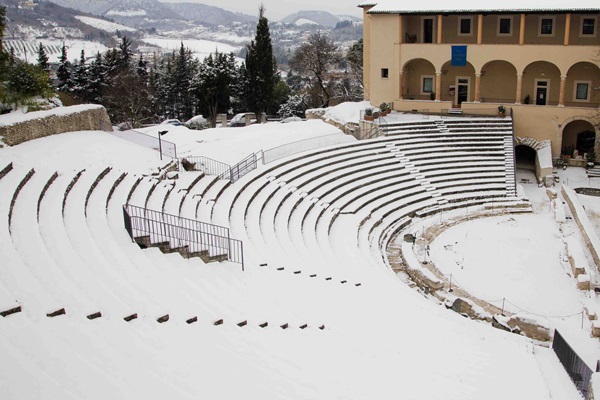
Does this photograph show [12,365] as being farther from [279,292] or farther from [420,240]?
[420,240]

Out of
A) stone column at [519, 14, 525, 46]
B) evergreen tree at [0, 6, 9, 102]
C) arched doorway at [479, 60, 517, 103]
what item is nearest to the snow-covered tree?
arched doorway at [479, 60, 517, 103]

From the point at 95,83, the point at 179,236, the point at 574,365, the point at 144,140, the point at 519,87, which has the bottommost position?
the point at 574,365

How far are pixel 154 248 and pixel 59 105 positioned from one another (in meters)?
12.3

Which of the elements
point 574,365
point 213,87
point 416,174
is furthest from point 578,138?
point 213,87

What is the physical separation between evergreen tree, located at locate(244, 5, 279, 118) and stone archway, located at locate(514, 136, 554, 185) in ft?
72.5

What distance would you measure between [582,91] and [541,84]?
2.10 metres

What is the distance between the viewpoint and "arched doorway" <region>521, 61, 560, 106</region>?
3238cm

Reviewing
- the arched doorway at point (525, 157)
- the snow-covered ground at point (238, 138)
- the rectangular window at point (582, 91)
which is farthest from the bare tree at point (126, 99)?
the rectangular window at point (582, 91)

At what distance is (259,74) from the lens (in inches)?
1877

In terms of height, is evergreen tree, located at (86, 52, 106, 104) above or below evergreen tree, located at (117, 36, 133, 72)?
below

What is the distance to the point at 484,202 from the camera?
25.6 metres

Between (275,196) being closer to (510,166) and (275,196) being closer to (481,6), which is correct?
(510,166)

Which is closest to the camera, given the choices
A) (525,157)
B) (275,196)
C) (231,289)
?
(231,289)

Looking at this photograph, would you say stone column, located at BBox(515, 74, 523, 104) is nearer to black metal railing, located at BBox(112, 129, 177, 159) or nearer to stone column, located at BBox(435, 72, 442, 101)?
stone column, located at BBox(435, 72, 442, 101)
